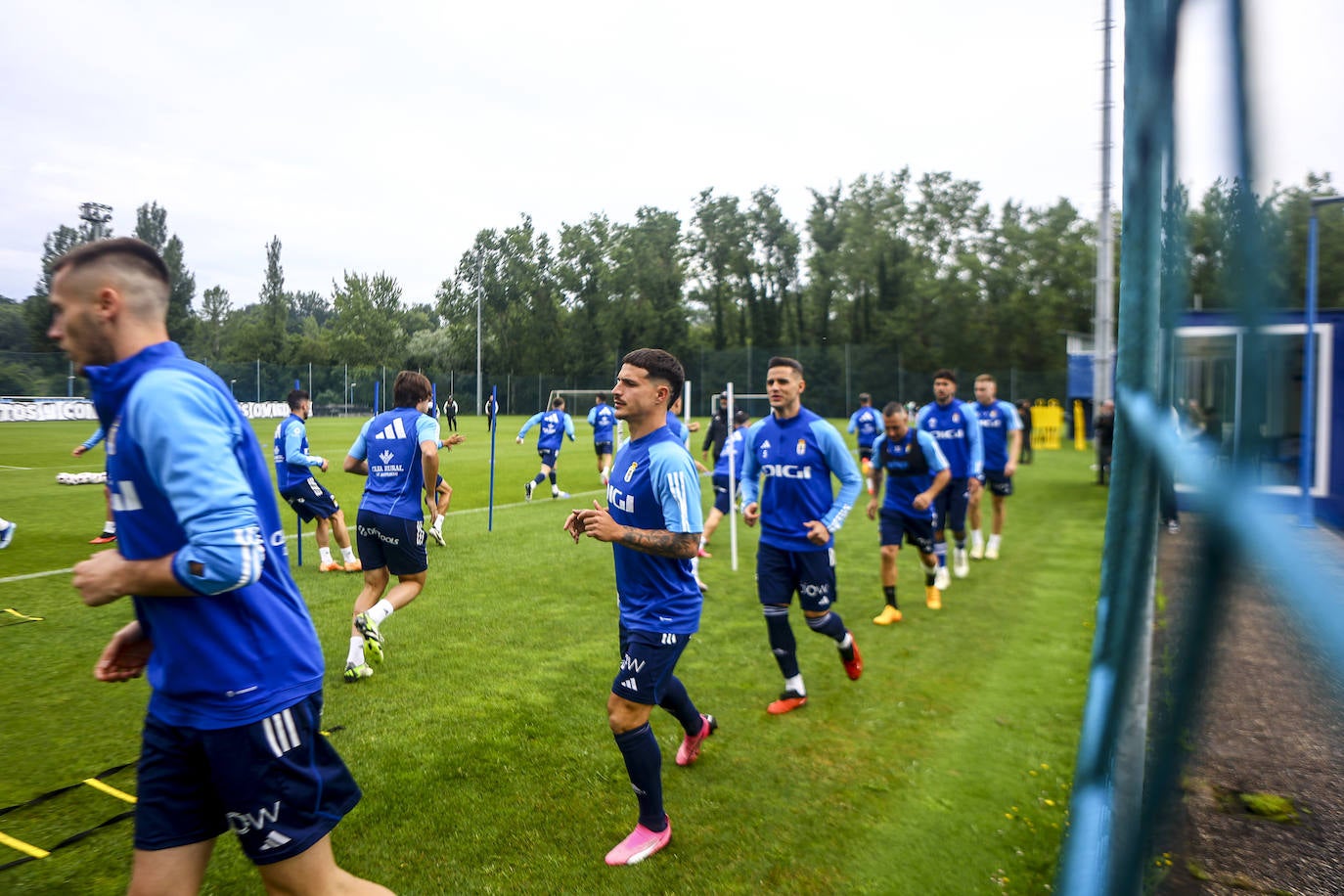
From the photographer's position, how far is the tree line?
5053 centimetres

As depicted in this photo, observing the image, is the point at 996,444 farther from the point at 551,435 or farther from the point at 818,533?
the point at 551,435

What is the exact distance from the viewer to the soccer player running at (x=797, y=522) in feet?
17.9

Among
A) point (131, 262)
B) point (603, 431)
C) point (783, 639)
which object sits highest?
point (131, 262)

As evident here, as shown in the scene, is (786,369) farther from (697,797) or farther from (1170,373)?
(1170,373)

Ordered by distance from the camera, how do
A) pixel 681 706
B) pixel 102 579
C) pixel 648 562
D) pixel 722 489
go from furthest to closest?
pixel 722 489 < pixel 681 706 < pixel 648 562 < pixel 102 579

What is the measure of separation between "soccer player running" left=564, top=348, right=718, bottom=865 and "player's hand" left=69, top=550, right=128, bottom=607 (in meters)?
1.74

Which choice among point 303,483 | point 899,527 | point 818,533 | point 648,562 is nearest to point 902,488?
point 899,527

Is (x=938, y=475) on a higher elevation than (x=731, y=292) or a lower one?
lower

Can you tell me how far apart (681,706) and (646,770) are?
707mm

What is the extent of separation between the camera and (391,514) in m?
6.23

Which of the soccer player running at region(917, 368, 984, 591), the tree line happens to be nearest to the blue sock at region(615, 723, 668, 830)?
the soccer player running at region(917, 368, 984, 591)

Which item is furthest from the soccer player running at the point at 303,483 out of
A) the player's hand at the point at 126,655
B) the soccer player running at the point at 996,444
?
the soccer player running at the point at 996,444

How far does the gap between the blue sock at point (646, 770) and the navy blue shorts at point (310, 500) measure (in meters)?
6.73

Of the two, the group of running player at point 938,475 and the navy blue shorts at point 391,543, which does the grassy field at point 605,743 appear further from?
the navy blue shorts at point 391,543
